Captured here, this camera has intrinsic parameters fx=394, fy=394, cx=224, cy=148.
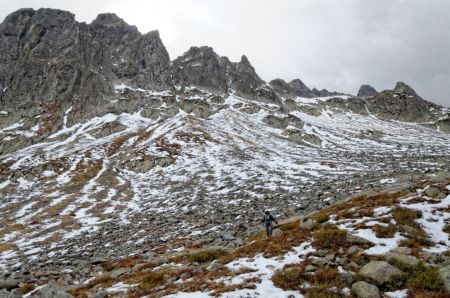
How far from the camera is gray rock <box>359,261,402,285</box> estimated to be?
1527 centimetres

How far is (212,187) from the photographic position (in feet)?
202

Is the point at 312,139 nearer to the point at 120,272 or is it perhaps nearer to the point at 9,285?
the point at 120,272

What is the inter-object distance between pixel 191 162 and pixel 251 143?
2901 centimetres

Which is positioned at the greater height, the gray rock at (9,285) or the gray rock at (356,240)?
the gray rock at (356,240)

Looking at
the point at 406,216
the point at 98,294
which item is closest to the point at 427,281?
the point at 406,216

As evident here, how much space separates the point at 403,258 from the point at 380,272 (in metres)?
1.80

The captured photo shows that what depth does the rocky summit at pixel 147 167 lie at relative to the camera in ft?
118

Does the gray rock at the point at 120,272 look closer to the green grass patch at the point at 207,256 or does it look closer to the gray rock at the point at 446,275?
the green grass patch at the point at 207,256

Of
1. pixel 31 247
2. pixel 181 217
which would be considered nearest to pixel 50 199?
pixel 31 247

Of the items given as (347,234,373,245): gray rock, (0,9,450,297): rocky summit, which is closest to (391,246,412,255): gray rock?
(347,234,373,245): gray rock

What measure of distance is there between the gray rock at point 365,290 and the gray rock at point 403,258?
8.17ft

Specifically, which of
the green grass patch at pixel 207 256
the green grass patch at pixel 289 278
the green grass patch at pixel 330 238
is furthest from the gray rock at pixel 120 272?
the green grass patch at pixel 330 238

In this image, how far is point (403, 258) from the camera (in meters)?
16.5

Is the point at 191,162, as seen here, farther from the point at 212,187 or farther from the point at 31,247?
the point at 31,247
